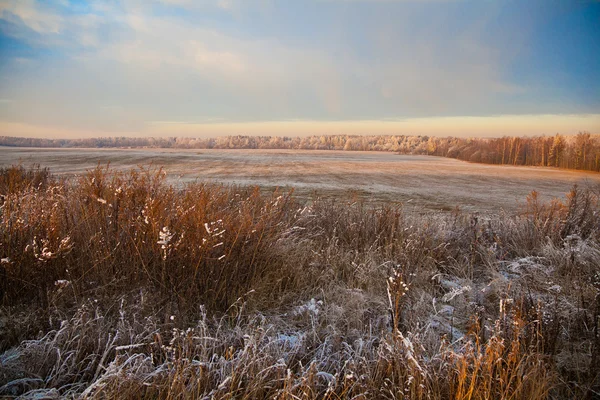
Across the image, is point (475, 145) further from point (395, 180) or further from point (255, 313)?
point (255, 313)

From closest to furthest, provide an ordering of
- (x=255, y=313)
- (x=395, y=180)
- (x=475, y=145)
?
(x=255, y=313) → (x=395, y=180) → (x=475, y=145)

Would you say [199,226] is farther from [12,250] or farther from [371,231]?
[371,231]

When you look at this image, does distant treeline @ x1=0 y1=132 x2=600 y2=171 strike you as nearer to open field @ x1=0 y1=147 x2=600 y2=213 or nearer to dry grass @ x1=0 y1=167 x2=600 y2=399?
open field @ x1=0 y1=147 x2=600 y2=213

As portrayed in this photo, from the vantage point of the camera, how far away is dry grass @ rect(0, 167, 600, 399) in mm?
2795

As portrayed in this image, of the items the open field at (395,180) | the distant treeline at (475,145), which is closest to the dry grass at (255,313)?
the open field at (395,180)

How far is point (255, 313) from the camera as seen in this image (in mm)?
4160

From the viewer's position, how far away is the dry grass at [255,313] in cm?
279

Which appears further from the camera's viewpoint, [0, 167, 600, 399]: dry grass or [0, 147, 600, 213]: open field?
[0, 147, 600, 213]: open field

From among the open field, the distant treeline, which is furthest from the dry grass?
the distant treeline

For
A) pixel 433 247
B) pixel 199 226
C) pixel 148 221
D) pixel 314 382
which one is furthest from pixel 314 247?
pixel 314 382

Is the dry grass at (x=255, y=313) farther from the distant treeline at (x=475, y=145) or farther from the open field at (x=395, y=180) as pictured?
the distant treeline at (x=475, y=145)

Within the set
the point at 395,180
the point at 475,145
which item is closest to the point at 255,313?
the point at 395,180

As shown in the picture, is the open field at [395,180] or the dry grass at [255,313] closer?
the dry grass at [255,313]

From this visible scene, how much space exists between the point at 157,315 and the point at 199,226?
1.09m
